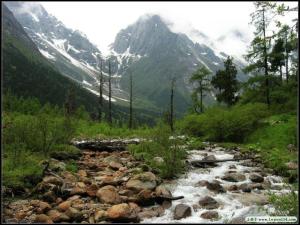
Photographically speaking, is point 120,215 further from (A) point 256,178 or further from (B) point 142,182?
(A) point 256,178

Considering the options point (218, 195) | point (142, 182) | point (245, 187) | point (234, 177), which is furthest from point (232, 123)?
point (142, 182)

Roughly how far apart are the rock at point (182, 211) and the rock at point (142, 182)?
6.92 feet

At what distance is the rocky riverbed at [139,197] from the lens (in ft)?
39.9

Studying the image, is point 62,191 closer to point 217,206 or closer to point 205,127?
point 217,206

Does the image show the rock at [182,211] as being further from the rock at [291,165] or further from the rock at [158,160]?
the rock at [291,165]

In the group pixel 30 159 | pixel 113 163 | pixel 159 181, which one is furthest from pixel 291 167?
pixel 30 159

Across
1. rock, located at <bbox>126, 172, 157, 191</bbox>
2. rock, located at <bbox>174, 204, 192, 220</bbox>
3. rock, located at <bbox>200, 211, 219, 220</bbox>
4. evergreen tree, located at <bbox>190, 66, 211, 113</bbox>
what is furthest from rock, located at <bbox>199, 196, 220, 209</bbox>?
evergreen tree, located at <bbox>190, 66, 211, 113</bbox>

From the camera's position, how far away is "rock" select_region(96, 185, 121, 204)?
13617 millimetres

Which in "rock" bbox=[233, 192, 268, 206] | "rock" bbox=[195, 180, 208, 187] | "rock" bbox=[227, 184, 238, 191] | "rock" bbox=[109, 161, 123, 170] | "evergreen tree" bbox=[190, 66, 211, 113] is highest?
"evergreen tree" bbox=[190, 66, 211, 113]

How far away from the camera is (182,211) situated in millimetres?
12719

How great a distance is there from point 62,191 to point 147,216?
3.90 meters

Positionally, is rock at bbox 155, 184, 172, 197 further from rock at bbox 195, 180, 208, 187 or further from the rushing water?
rock at bbox 195, 180, 208, 187

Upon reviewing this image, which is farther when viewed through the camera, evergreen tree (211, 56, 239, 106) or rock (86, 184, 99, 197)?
evergreen tree (211, 56, 239, 106)

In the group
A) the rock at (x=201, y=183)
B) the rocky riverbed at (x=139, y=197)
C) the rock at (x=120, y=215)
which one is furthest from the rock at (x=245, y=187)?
the rock at (x=120, y=215)
